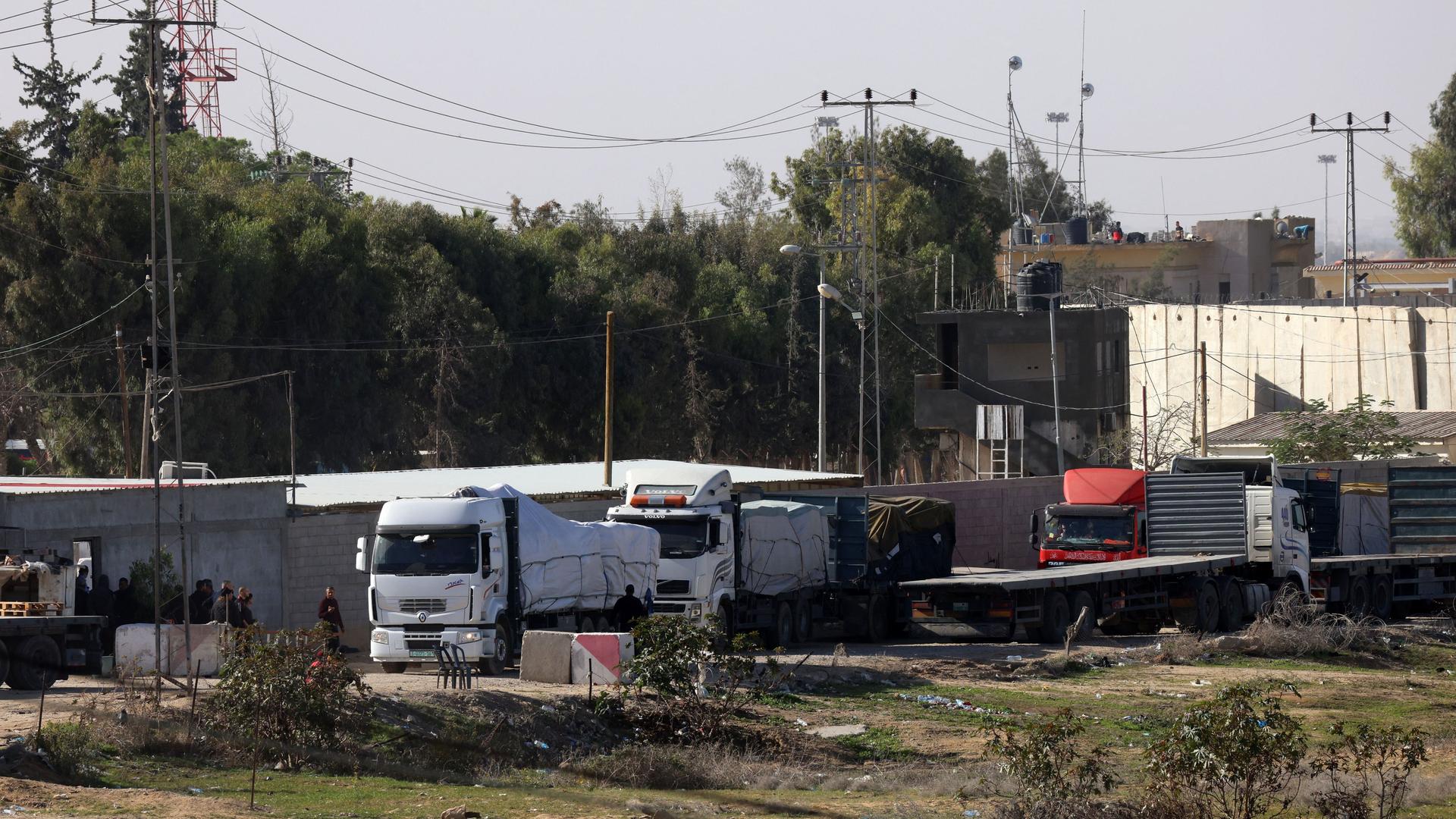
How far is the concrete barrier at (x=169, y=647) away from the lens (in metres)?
21.6

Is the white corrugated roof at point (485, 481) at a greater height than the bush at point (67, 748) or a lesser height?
greater

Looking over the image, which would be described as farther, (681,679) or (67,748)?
(681,679)

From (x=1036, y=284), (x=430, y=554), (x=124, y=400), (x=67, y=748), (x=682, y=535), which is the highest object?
(x=1036, y=284)

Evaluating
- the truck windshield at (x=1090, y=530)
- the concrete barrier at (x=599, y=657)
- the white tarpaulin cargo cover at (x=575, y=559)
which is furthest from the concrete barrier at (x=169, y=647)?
the truck windshield at (x=1090, y=530)

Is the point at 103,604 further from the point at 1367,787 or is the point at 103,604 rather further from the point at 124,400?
the point at 1367,787

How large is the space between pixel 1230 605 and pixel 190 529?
19.6 meters

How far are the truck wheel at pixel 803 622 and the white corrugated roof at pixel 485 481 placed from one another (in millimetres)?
2957

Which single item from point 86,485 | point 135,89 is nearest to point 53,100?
point 135,89

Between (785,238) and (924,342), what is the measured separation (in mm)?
12364

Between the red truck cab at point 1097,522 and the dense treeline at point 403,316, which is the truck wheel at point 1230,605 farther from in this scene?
the dense treeline at point 403,316

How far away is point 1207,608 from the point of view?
32438 millimetres

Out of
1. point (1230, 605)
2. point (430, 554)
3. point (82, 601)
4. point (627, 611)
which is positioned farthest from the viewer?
point (1230, 605)

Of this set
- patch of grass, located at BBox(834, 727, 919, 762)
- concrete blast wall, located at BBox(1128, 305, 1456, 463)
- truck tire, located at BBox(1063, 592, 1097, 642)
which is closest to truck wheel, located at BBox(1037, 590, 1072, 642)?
truck tire, located at BBox(1063, 592, 1097, 642)

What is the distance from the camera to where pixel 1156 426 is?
6756 cm
